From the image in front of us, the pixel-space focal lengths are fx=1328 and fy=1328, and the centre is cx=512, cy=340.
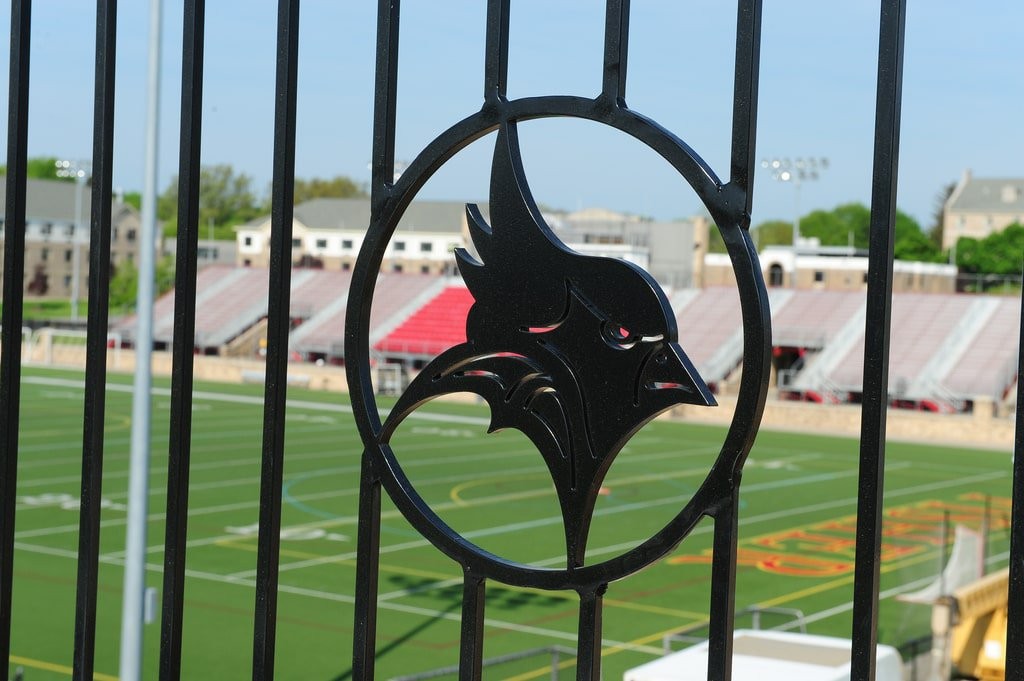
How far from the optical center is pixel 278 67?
176cm

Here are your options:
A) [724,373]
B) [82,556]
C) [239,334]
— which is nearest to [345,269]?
[239,334]

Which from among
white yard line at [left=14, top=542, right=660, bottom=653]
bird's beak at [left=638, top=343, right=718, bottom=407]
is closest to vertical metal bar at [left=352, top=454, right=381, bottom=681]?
bird's beak at [left=638, top=343, right=718, bottom=407]

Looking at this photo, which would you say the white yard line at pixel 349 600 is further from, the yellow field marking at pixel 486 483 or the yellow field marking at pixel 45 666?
the yellow field marking at pixel 486 483

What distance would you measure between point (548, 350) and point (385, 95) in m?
0.43

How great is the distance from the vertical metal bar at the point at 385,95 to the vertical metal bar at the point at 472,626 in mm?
492

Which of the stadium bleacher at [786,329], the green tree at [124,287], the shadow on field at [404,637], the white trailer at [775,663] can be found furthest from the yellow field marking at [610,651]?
the green tree at [124,287]

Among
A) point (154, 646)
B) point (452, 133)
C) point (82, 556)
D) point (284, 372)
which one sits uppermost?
point (452, 133)

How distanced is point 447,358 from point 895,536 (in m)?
19.4

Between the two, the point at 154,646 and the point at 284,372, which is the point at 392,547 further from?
the point at 284,372

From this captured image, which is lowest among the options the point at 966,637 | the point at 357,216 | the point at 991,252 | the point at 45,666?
the point at 45,666

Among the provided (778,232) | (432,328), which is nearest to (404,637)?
(432,328)

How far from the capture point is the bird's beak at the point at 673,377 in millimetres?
1350

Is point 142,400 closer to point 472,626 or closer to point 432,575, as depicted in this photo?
point 432,575

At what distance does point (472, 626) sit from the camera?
5.18 ft
